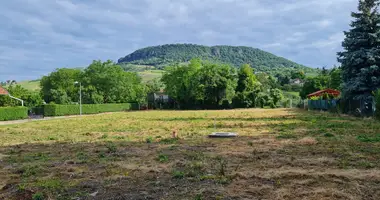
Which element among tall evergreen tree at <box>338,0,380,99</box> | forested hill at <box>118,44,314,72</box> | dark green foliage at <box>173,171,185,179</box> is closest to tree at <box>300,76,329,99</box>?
tall evergreen tree at <box>338,0,380,99</box>

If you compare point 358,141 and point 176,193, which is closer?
point 176,193

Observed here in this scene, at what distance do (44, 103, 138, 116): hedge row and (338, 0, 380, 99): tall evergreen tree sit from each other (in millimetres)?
33129

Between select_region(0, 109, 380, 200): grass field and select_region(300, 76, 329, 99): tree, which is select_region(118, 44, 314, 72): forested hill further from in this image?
select_region(0, 109, 380, 200): grass field

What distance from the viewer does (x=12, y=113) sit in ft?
108

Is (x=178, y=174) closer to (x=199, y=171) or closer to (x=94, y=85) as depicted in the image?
(x=199, y=171)

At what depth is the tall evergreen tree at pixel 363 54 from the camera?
23.9 metres

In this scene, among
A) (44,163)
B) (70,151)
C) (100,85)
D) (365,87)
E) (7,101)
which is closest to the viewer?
(44,163)

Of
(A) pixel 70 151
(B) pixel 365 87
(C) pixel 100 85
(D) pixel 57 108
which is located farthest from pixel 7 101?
(B) pixel 365 87

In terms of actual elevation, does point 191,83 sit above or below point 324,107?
above

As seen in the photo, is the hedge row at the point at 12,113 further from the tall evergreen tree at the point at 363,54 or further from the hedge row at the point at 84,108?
the tall evergreen tree at the point at 363,54

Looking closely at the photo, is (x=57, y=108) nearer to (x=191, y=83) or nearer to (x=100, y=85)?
(x=100, y=85)

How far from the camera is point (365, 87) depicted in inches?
953

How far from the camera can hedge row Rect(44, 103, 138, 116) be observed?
139 feet

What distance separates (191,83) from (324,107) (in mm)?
35504
